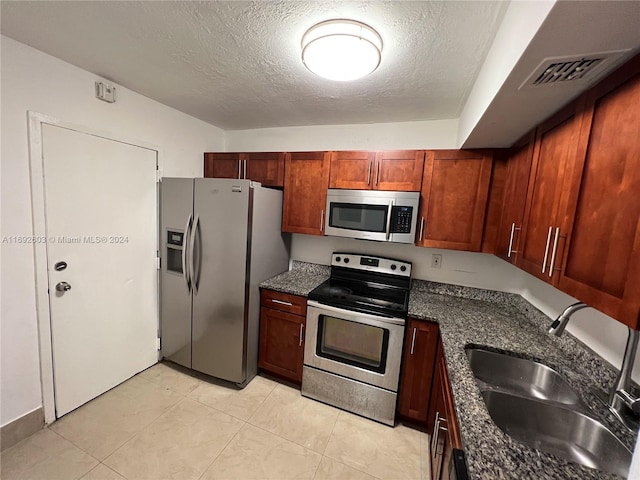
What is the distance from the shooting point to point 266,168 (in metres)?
2.50

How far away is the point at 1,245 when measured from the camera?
152 centimetres

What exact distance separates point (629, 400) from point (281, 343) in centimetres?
202

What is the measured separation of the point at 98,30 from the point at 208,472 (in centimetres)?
252

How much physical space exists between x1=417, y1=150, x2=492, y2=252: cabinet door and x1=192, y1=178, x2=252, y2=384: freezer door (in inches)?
55.2

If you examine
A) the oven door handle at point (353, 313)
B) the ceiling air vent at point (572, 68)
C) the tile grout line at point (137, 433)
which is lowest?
the tile grout line at point (137, 433)

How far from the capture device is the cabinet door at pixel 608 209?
→ 77 centimetres

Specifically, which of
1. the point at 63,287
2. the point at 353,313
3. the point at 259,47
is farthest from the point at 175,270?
the point at 259,47

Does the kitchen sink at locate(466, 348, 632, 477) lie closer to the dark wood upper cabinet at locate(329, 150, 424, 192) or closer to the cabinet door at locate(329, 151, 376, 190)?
the dark wood upper cabinet at locate(329, 150, 424, 192)

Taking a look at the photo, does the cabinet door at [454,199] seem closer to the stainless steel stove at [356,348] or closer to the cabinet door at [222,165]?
the stainless steel stove at [356,348]

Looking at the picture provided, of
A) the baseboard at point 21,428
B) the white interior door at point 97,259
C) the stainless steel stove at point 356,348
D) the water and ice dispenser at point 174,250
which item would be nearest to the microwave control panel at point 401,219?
the stainless steel stove at point 356,348

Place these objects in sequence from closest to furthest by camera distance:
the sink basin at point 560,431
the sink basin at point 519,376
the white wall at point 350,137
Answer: the sink basin at point 560,431, the sink basin at point 519,376, the white wall at point 350,137

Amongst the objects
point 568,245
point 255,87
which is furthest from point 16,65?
point 568,245

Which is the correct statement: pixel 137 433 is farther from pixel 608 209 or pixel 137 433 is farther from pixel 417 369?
pixel 608 209

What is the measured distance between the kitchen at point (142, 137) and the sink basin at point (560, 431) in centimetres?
38
